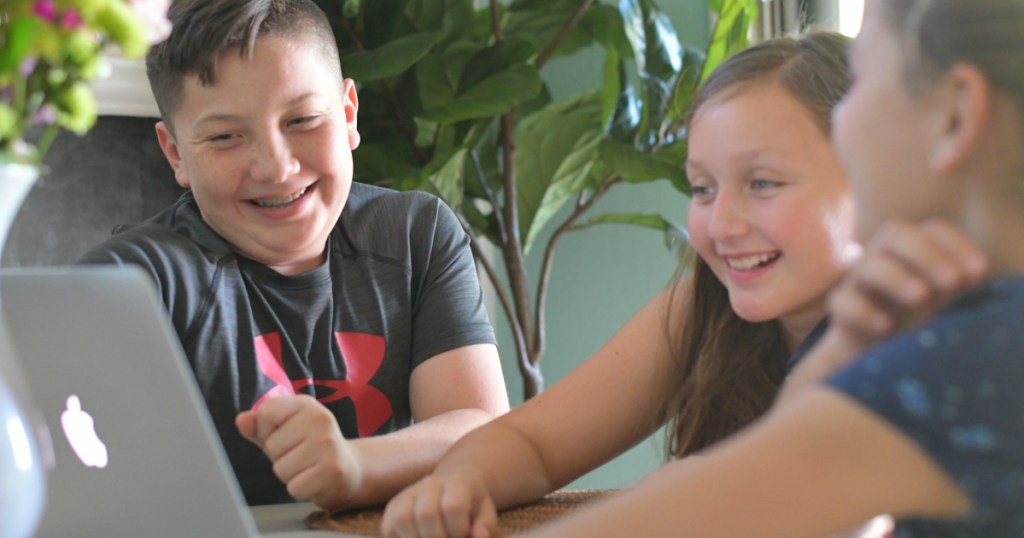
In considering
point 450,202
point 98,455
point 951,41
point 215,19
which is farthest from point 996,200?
point 450,202

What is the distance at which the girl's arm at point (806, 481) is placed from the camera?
45 centimetres

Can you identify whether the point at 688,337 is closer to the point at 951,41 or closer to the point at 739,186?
the point at 739,186

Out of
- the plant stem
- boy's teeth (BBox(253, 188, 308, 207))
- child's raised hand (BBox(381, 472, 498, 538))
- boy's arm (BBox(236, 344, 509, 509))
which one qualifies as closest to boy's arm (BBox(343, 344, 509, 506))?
boy's arm (BBox(236, 344, 509, 509))

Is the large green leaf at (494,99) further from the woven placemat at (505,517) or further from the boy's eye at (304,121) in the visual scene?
the woven placemat at (505,517)

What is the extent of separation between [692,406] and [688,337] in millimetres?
82

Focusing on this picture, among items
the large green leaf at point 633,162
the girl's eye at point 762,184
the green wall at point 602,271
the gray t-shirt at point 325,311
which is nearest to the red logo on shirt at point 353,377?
the gray t-shirt at point 325,311

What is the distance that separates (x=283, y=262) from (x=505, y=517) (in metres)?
0.60

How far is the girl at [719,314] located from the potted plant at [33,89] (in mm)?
351

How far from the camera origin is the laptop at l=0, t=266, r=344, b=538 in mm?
688

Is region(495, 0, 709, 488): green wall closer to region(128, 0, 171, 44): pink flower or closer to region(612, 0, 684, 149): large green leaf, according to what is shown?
region(612, 0, 684, 149): large green leaf

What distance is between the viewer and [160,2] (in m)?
0.58

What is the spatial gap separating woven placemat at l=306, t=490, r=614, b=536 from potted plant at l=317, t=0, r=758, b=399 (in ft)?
3.49

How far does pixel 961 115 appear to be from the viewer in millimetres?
483

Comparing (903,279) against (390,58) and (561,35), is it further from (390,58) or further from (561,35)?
(561,35)
